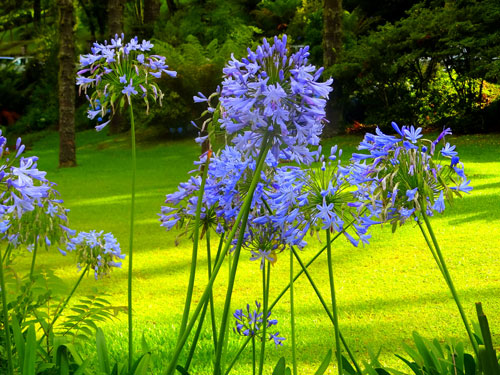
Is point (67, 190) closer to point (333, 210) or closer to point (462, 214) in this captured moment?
point (462, 214)

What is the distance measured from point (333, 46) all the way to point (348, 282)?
12114 millimetres

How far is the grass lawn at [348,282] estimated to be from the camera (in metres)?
4.30

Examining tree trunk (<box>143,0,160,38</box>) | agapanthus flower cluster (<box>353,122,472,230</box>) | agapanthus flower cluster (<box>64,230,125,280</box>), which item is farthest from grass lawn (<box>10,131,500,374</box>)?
tree trunk (<box>143,0,160,38</box>)

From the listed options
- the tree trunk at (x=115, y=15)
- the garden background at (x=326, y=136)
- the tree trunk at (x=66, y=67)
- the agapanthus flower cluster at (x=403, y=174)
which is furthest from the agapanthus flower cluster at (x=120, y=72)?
the tree trunk at (x=115, y=15)

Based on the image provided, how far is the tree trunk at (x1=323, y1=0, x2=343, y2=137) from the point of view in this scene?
15973 millimetres

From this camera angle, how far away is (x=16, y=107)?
2597cm

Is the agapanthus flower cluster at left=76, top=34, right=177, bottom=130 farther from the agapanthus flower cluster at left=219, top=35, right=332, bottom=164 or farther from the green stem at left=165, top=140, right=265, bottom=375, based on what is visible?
the green stem at left=165, top=140, right=265, bottom=375

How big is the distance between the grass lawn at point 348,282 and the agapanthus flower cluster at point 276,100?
5.75ft

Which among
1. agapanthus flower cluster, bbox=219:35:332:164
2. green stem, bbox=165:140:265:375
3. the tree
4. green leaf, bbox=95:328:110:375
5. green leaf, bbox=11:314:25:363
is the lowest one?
green leaf, bbox=95:328:110:375

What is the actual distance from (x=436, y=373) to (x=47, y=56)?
26.4m

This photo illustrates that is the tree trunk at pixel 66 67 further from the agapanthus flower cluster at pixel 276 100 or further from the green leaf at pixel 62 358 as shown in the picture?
the agapanthus flower cluster at pixel 276 100

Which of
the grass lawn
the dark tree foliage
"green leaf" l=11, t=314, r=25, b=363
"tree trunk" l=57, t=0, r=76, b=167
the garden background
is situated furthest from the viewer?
the dark tree foliage

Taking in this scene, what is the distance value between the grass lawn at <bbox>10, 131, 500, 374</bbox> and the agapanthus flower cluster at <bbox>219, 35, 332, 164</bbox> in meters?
1.75

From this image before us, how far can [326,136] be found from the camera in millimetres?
16906
